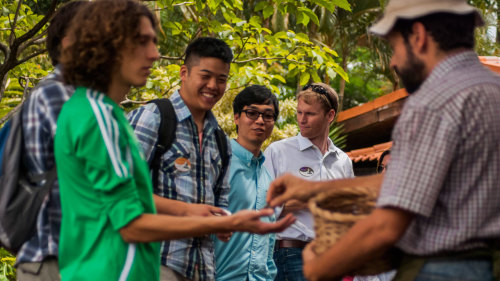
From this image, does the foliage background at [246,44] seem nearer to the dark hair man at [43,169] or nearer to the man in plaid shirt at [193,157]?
the man in plaid shirt at [193,157]

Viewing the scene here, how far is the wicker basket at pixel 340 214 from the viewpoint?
261 cm

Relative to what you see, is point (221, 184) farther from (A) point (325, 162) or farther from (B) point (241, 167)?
(A) point (325, 162)

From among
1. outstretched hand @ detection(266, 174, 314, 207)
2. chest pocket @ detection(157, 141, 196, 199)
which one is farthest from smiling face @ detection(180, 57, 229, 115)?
outstretched hand @ detection(266, 174, 314, 207)

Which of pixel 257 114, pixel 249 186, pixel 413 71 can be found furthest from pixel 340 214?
pixel 257 114

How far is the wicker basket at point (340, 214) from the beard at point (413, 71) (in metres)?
0.44

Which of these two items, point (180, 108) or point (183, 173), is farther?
point (180, 108)

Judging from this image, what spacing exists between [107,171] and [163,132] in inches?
51.2

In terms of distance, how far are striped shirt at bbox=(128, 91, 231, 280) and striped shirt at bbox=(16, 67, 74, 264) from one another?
2.93 feet

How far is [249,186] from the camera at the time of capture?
218 inches

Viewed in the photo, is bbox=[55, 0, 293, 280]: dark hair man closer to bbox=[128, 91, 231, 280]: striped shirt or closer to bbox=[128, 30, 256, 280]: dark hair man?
bbox=[128, 30, 256, 280]: dark hair man

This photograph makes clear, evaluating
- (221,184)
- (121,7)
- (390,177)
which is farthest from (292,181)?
(221,184)

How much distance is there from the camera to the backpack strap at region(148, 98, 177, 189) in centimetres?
400

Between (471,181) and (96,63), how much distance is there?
1505 millimetres

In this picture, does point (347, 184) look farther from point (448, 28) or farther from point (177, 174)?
point (177, 174)
